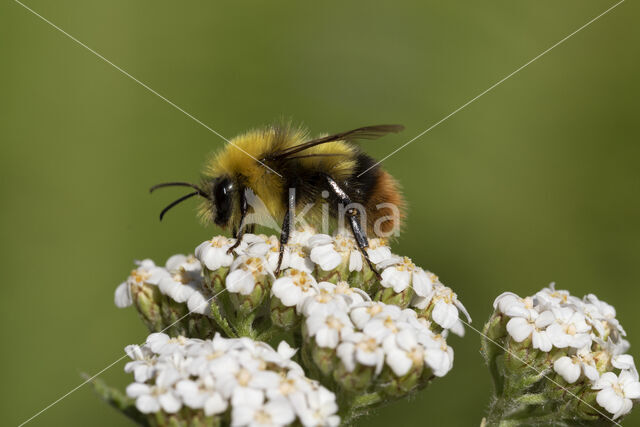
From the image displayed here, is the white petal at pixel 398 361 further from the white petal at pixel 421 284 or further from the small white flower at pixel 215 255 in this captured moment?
the small white flower at pixel 215 255

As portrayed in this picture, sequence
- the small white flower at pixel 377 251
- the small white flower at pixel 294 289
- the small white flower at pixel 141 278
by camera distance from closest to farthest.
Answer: the small white flower at pixel 294 289, the small white flower at pixel 377 251, the small white flower at pixel 141 278

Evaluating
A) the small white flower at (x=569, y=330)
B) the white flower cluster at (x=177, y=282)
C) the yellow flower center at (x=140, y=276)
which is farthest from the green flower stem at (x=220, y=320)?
the small white flower at (x=569, y=330)

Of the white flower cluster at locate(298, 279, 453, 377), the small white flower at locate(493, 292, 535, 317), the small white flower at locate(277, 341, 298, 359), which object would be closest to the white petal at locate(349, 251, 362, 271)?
the white flower cluster at locate(298, 279, 453, 377)

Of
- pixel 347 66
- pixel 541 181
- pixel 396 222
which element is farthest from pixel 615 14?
pixel 396 222

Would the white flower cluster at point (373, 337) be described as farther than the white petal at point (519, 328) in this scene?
No

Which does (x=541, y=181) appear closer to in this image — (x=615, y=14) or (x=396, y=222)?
(x=615, y=14)

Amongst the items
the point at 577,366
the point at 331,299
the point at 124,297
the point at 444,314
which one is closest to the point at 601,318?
the point at 577,366
